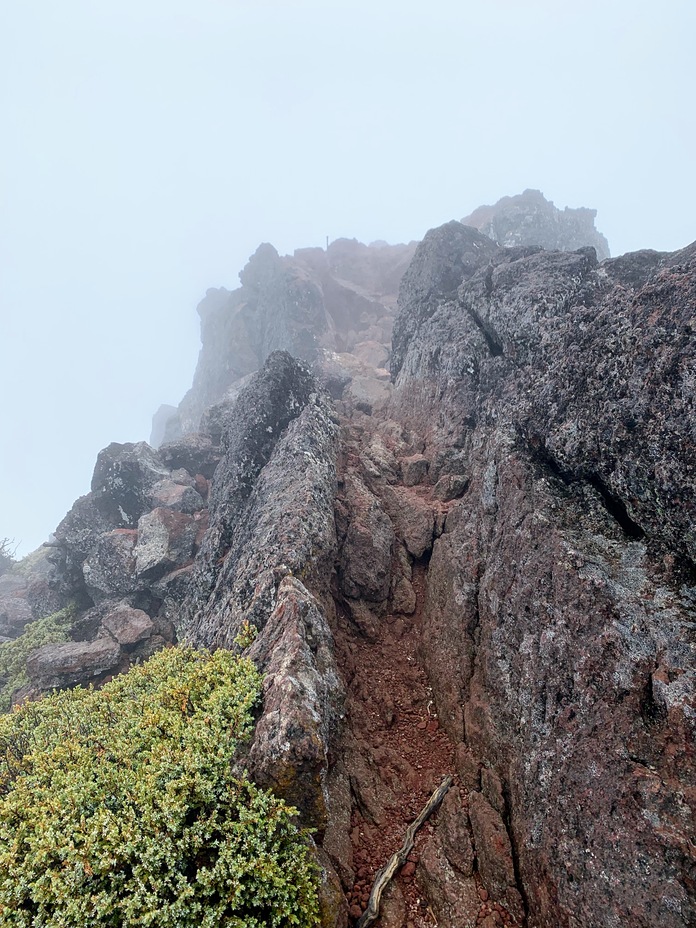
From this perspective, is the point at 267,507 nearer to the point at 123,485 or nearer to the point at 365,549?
the point at 365,549

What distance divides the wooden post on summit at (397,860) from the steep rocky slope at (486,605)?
23cm

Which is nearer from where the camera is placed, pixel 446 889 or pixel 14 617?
pixel 446 889

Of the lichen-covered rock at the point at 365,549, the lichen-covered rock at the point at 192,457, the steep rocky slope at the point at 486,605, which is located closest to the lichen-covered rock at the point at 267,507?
the steep rocky slope at the point at 486,605

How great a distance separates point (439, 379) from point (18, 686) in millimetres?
29665

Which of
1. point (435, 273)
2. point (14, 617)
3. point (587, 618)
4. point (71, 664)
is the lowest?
point (71, 664)

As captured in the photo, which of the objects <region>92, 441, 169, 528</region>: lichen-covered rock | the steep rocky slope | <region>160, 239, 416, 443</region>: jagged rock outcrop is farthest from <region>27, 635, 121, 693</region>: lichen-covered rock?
<region>160, 239, 416, 443</region>: jagged rock outcrop

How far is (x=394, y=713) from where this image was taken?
15.2 metres

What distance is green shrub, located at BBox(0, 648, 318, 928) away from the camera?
28.1 ft

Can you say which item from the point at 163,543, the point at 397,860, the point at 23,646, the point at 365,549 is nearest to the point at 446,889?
the point at 397,860

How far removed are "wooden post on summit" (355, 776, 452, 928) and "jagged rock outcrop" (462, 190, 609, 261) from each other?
259 feet

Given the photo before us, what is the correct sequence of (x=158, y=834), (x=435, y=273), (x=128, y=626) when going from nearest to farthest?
1. (x=158, y=834)
2. (x=128, y=626)
3. (x=435, y=273)

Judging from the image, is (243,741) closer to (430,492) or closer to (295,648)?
(295,648)

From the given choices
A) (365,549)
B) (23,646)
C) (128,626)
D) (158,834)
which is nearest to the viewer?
(158,834)

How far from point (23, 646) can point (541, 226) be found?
88.5 meters
